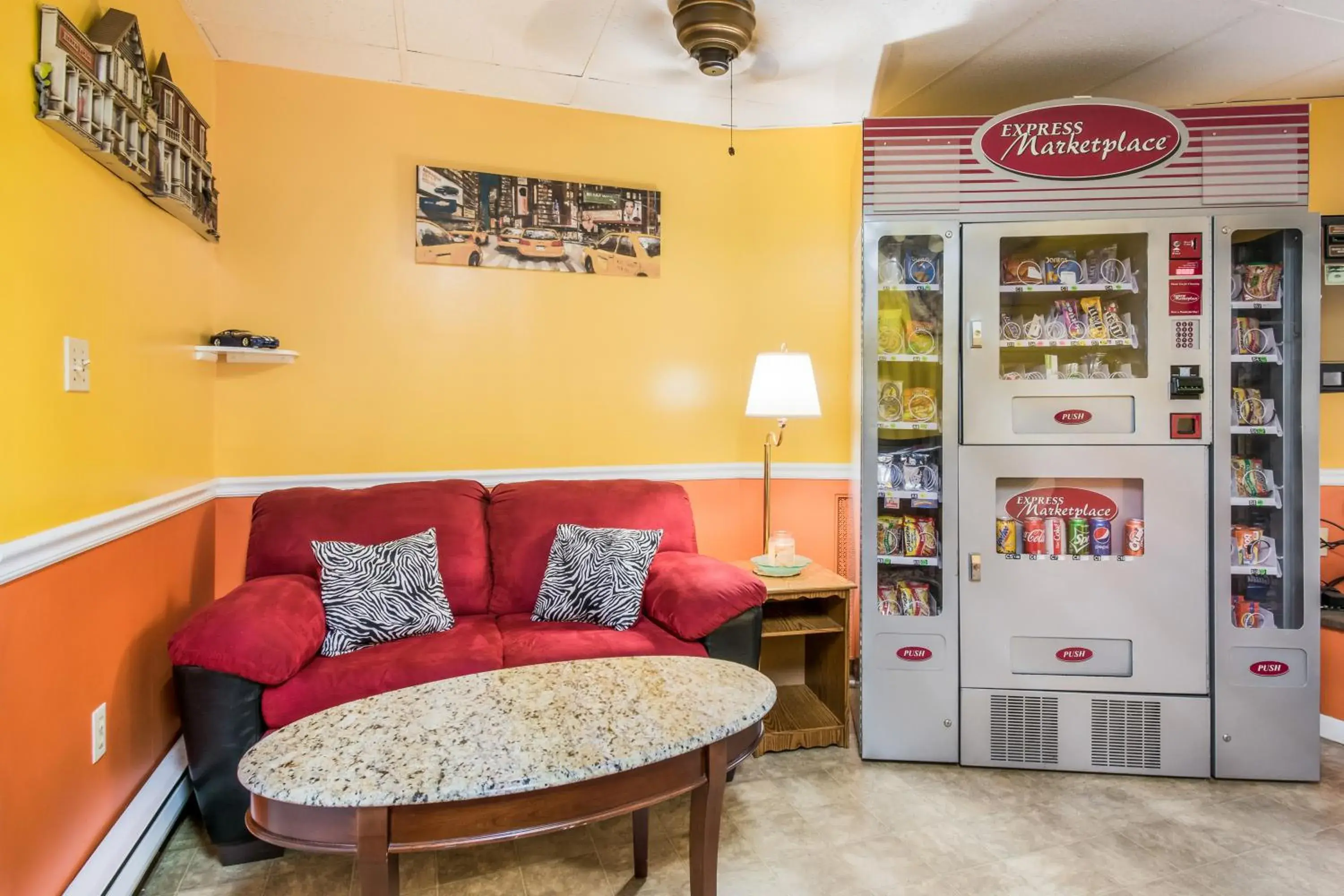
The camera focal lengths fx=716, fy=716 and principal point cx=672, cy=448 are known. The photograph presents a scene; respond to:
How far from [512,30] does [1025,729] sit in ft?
10.2

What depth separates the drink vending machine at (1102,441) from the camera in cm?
251

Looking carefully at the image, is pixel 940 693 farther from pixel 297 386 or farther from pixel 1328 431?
pixel 297 386

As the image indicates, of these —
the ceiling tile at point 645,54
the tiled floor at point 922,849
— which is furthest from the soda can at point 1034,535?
the ceiling tile at point 645,54

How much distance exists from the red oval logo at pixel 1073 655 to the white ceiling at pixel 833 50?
2177 mm

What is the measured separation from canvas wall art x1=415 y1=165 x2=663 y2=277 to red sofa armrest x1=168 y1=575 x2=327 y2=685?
4.94 ft

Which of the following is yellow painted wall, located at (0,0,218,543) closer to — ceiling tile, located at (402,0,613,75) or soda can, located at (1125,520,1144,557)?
ceiling tile, located at (402,0,613,75)

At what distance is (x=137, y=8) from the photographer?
204 cm

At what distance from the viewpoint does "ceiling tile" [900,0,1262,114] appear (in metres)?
2.36

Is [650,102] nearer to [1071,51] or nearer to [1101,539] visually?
[1071,51]

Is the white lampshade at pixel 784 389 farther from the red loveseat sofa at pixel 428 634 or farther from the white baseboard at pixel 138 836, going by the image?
the white baseboard at pixel 138 836

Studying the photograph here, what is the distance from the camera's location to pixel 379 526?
2584 millimetres

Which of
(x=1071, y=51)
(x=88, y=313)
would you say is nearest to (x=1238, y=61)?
(x=1071, y=51)

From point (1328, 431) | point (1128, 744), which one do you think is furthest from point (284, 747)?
point (1328, 431)

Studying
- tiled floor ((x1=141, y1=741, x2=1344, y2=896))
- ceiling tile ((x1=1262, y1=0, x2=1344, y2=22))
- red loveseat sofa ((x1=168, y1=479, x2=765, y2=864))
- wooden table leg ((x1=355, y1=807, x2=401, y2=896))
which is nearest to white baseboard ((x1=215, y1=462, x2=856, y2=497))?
red loveseat sofa ((x1=168, y1=479, x2=765, y2=864))
